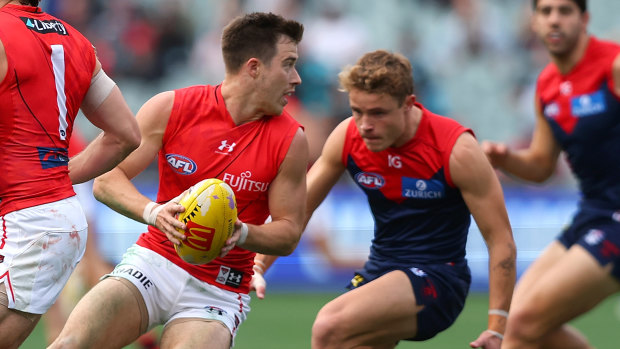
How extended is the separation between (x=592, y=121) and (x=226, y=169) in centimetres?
196

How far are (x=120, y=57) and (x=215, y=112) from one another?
911 cm

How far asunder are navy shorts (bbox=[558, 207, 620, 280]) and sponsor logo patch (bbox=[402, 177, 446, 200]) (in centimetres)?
75

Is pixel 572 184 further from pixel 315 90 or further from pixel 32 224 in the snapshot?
pixel 32 224

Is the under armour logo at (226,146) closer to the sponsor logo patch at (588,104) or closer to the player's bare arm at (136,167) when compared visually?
the player's bare arm at (136,167)

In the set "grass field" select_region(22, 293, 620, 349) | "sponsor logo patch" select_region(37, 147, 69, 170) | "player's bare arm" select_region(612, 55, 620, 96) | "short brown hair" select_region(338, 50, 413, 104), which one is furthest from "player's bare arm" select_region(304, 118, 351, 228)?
"grass field" select_region(22, 293, 620, 349)

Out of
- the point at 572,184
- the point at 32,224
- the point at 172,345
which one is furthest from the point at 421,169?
the point at 572,184

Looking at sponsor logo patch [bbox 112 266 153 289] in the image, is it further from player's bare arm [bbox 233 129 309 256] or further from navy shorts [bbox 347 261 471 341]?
navy shorts [bbox 347 261 471 341]

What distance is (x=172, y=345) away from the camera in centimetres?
487

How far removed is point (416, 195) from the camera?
18.8 feet

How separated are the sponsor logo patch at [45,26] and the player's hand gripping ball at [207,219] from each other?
995mm

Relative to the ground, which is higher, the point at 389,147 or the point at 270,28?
the point at 270,28


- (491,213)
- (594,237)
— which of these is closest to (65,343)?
(491,213)

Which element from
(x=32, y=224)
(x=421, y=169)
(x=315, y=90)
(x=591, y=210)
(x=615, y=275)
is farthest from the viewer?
(x=315, y=90)

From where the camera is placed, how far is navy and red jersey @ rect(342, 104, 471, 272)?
5.66 metres
